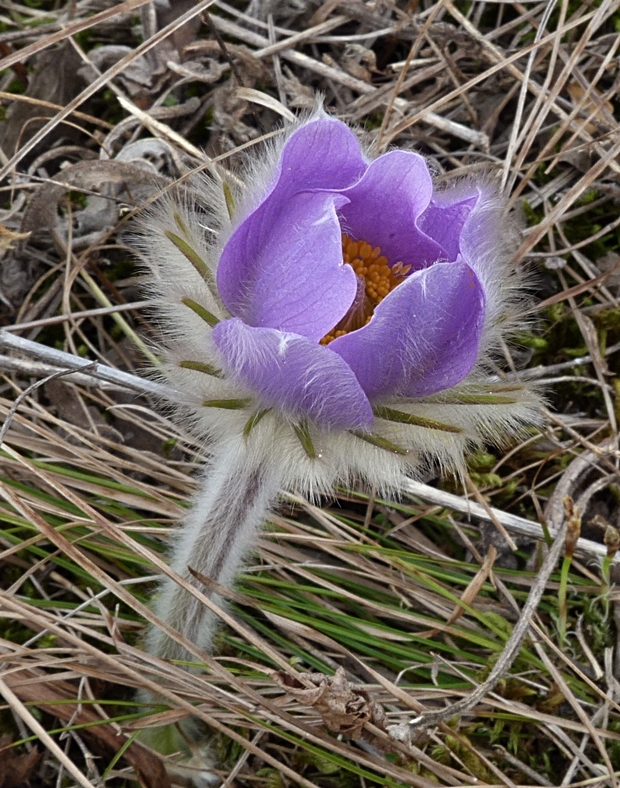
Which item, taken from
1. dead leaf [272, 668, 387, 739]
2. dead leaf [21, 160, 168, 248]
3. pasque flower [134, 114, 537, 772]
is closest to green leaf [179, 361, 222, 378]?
pasque flower [134, 114, 537, 772]

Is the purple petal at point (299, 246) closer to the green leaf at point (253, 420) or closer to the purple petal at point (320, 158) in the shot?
the purple petal at point (320, 158)

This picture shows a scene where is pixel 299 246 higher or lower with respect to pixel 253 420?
higher

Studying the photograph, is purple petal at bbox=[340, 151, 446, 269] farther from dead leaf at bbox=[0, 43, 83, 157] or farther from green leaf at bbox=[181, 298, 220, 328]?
dead leaf at bbox=[0, 43, 83, 157]

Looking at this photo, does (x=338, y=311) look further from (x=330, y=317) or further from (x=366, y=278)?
(x=366, y=278)

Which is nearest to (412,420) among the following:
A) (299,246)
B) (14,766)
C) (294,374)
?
(294,374)

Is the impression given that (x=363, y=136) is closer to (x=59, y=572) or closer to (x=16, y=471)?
(x=16, y=471)

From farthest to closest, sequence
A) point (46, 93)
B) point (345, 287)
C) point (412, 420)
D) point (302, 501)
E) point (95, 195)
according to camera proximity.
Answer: point (46, 93)
point (95, 195)
point (302, 501)
point (412, 420)
point (345, 287)
